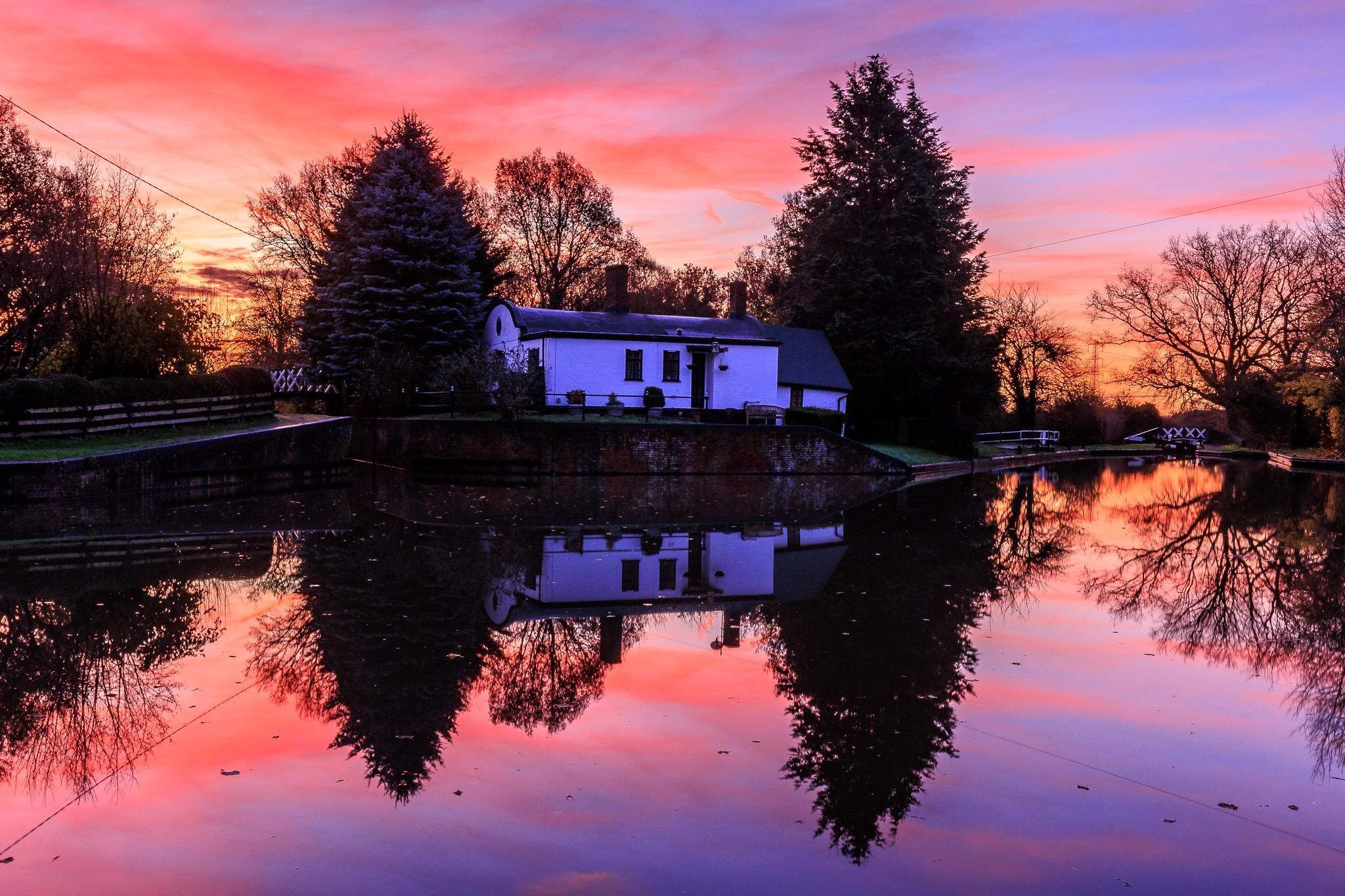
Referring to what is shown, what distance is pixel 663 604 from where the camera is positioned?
36.7ft

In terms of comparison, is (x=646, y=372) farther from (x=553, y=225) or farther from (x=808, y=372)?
(x=553, y=225)

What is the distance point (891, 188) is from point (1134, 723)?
45464mm

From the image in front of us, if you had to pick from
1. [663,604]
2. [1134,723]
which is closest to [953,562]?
[663,604]

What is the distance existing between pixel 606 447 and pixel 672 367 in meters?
10.0

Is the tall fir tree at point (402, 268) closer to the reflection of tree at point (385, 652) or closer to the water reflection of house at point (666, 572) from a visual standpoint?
the water reflection of house at point (666, 572)

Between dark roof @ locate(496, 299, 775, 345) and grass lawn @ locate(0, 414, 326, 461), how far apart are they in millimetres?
10836

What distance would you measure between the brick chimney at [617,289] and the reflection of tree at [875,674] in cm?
2755

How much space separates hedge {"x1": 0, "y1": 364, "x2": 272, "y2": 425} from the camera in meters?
23.7

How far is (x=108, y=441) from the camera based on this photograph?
25.2 meters

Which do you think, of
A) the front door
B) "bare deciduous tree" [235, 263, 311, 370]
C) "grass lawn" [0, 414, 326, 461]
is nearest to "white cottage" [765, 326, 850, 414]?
the front door

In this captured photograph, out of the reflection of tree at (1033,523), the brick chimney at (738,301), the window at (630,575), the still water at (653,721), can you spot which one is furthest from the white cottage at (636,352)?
the window at (630,575)

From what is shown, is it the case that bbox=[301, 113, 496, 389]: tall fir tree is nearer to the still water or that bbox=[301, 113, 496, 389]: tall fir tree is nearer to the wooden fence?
the wooden fence

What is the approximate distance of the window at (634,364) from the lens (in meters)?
39.7

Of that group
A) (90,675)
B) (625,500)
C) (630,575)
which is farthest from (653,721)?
(625,500)
